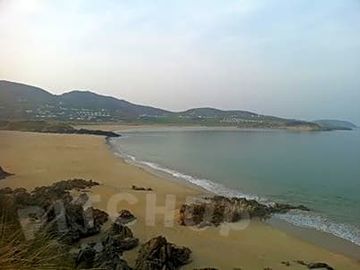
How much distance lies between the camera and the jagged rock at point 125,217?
10.7 m

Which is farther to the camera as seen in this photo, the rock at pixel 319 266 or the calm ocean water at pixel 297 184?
the calm ocean water at pixel 297 184

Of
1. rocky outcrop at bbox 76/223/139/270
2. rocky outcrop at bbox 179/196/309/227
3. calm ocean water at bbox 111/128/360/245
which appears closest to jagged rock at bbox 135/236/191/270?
rocky outcrop at bbox 76/223/139/270

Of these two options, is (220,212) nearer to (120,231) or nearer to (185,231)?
(185,231)

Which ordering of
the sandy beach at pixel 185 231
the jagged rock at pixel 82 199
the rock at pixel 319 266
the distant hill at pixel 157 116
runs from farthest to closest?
the distant hill at pixel 157 116, the jagged rock at pixel 82 199, the sandy beach at pixel 185 231, the rock at pixel 319 266

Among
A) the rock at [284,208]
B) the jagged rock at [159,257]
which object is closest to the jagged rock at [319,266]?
the jagged rock at [159,257]

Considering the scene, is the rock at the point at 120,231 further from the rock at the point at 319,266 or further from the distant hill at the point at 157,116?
the distant hill at the point at 157,116

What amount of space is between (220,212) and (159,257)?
15.8ft

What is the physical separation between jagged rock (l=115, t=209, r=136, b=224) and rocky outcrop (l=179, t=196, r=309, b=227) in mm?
1134

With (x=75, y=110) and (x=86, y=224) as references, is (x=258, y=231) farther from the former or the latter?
(x=75, y=110)

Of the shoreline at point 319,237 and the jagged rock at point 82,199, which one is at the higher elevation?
the jagged rock at point 82,199

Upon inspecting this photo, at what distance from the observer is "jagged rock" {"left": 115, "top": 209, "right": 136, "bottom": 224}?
10.7 meters

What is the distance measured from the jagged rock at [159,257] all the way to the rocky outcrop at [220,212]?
300 cm

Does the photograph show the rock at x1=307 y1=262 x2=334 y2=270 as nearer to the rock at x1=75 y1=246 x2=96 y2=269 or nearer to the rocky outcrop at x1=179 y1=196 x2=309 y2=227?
the rocky outcrop at x1=179 y1=196 x2=309 y2=227

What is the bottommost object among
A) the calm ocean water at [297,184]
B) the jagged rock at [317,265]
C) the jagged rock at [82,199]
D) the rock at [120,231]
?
the calm ocean water at [297,184]
